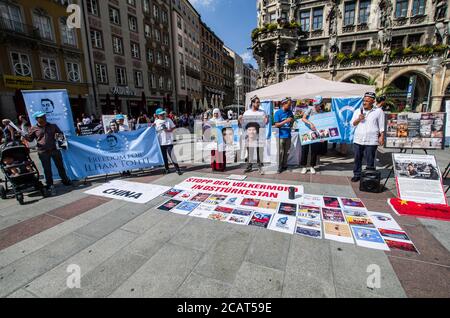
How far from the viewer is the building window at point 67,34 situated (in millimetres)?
18469

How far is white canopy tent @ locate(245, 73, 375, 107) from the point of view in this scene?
24.0ft

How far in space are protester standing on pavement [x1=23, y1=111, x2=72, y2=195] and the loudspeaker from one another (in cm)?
716

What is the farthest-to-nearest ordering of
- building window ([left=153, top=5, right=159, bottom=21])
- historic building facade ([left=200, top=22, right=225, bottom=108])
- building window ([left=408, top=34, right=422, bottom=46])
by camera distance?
historic building facade ([left=200, top=22, right=225, bottom=108]) → building window ([left=153, top=5, right=159, bottom=21]) → building window ([left=408, top=34, right=422, bottom=46])

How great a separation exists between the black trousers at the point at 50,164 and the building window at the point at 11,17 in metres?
17.0

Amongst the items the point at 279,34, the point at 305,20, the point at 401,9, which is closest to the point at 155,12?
the point at 279,34

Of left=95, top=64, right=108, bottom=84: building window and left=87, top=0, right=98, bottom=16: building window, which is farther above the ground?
left=87, top=0, right=98, bottom=16: building window

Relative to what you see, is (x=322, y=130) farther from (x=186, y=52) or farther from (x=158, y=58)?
(x=186, y=52)

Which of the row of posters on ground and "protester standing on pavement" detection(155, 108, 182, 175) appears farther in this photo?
"protester standing on pavement" detection(155, 108, 182, 175)

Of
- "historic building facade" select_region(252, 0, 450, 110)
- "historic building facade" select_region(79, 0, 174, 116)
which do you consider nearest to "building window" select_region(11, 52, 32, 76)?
"historic building facade" select_region(79, 0, 174, 116)

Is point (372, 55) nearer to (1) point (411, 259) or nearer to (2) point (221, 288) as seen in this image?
(1) point (411, 259)

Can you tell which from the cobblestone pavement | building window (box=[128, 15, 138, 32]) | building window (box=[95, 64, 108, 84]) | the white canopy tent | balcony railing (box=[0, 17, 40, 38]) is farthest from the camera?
building window (box=[128, 15, 138, 32])

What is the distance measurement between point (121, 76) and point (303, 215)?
26.1 metres

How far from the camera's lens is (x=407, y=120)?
469cm

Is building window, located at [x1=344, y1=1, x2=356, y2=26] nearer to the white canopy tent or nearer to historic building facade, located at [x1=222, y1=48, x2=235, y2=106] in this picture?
the white canopy tent
